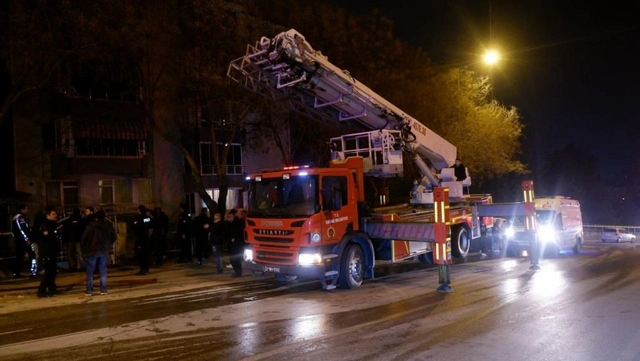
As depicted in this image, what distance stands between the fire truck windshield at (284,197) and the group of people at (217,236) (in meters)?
1.18

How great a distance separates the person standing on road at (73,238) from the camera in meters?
15.1

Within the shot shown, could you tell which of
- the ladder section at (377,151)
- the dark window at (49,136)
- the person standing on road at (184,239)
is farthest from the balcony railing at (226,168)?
the ladder section at (377,151)

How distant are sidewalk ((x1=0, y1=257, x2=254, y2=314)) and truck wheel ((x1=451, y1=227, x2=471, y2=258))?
18.1ft

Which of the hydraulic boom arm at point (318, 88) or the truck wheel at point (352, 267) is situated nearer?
the hydraulic boom arm at point (318, 88)

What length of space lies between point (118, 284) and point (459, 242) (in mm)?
8955

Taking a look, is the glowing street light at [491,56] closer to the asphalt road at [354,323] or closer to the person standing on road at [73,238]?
the asphalt road at [354,323]

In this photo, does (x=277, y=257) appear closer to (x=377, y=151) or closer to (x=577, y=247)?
(x=377, y=151)

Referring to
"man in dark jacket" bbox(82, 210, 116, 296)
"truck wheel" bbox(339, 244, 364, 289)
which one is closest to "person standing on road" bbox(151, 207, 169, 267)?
"man in dark jacket" bbox(82, 210, 116, 296)

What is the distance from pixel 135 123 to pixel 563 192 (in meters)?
63.7

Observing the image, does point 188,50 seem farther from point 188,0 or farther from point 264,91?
point 264,91

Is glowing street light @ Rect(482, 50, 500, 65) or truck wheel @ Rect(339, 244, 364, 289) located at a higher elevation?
glowing street light @ Rect(482, 50, 500, 65)

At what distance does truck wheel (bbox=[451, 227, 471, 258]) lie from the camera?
14.3 m

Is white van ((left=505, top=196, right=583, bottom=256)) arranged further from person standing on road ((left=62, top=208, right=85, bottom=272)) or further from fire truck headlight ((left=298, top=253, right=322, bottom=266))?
person standing on road ((left=62, top=208, right=85, bottom=272))

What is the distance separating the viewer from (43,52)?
14383mm
